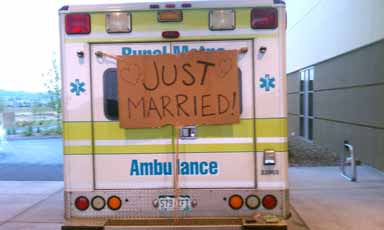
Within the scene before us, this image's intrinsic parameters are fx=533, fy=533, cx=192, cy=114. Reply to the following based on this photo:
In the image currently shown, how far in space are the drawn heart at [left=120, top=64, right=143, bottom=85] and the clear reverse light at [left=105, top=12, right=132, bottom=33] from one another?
323 mm

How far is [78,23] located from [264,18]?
161cm

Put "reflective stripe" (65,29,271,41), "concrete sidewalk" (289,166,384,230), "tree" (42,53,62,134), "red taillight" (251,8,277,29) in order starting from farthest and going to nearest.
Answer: "tree" (42,53,62,134) < "concrete sidewalk" (289,166,384,230) < "reflective stripe" (65,29,271,41) < "red taillight" (251,8,277,29)

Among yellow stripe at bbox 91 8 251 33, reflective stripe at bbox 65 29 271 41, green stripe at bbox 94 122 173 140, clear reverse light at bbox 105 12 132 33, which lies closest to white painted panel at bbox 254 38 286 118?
reflective stripe at bbox 65 29 271 41

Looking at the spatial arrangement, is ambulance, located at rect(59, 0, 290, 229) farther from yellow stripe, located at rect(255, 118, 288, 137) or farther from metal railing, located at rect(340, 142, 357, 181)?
metal railing, located at rect(340, 142, 357, 181)

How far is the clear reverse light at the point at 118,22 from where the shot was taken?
466cm

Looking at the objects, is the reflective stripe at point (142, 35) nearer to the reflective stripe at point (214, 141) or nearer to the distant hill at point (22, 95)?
the reflective stripe at point (214, 141)

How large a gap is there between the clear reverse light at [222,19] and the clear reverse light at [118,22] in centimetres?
72

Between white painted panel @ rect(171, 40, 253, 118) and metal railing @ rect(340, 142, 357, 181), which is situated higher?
white painted panel @ rect(171, 40, 253, 118)

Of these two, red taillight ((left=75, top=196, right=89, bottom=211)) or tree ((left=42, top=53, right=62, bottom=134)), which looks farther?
tree ((left=42, top=53, right=62, bottom=134))

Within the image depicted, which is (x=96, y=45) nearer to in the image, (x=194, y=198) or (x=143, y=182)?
(x=143, y=182)

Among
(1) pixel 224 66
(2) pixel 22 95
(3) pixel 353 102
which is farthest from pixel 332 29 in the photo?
(2) pixel 22 95

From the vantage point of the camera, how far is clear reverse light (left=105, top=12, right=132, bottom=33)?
4660 mm

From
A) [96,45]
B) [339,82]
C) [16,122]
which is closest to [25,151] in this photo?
[16,122]

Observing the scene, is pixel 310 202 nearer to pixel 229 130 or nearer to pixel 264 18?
pixel 229 130
